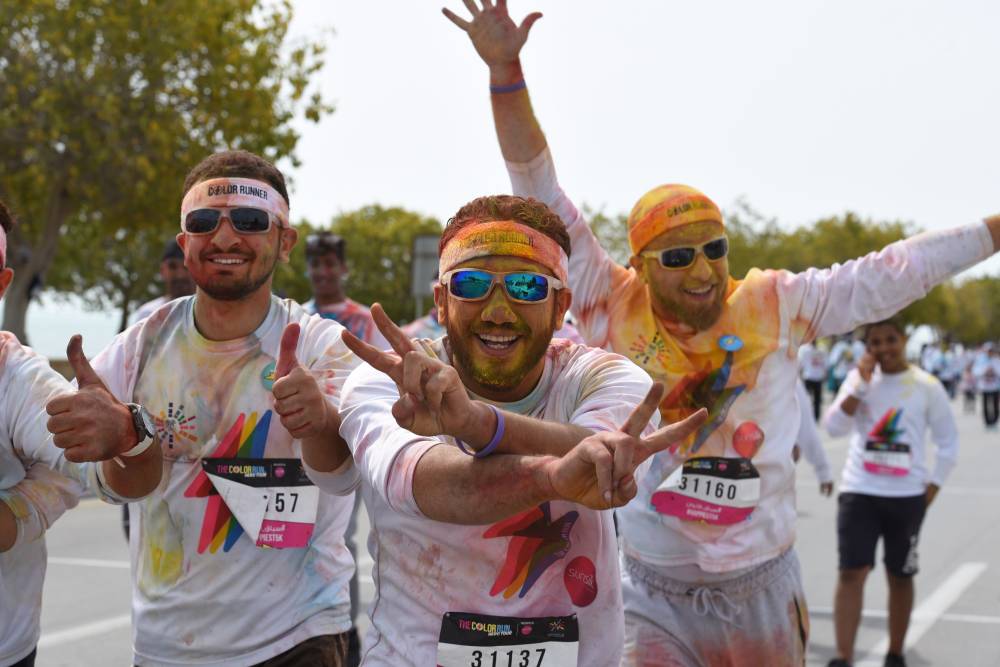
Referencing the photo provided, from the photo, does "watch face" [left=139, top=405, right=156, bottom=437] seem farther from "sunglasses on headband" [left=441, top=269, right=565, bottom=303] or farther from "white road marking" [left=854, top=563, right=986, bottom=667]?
"white road marking" [left=854, top=563, right=986, bottom=667]

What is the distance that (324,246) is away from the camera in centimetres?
791

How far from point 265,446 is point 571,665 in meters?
1.20

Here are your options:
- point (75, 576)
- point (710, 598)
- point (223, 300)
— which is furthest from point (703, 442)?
point (75, 576)

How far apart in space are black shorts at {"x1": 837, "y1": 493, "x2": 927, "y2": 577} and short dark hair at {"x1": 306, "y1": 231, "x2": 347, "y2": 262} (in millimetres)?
3433

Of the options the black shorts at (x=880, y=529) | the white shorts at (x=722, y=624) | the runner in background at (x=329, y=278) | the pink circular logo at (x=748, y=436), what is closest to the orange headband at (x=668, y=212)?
the pink circular logo at (x=748, y=436)

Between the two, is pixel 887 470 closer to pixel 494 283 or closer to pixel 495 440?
pixel 494 283

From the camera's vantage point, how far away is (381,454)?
2727 millimetres

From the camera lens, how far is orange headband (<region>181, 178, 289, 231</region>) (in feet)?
12.5

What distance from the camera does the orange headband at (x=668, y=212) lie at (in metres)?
4.57

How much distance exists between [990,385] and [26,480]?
2810 centimetres

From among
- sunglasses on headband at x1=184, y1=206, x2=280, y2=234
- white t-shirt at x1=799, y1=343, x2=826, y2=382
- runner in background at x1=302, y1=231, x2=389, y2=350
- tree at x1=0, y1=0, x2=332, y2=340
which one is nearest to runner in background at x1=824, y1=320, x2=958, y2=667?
runner in background at x1=302, y1=231, x2=389, y2=350

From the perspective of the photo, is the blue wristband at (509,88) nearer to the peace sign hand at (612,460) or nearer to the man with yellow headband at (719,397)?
the man with yellow headband at (719,397)

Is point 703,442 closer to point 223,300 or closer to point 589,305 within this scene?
point 589,305

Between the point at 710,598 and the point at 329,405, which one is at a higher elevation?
the point at 329,405
